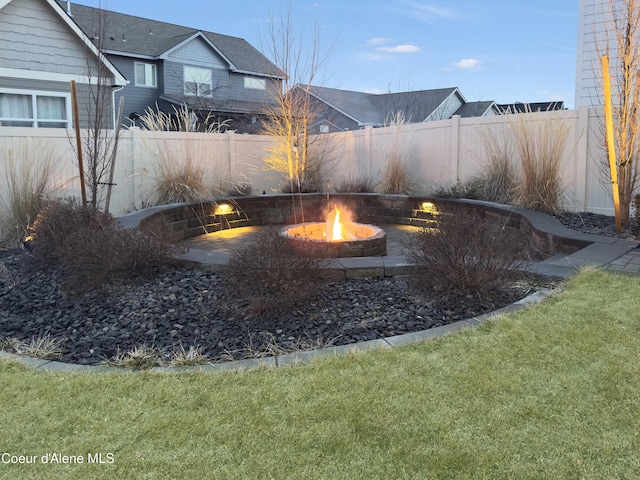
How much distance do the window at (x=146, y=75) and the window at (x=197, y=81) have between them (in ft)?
3.86

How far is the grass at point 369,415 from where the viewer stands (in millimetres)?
1691

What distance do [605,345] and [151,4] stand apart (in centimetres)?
2325

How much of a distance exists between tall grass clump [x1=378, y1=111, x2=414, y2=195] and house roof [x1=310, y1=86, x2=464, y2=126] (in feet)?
38.4

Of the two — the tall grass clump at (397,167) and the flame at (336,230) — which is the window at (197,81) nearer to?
the tall grass clump at (397,167)

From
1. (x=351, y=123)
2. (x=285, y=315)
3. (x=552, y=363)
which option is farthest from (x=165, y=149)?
(x=351, y=123)

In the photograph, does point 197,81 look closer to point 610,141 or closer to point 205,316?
point 610,141

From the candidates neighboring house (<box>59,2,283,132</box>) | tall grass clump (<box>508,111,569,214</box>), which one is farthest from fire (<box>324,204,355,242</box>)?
neighboring house (<box>59,2,283,132</box>)

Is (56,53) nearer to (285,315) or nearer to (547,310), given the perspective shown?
(285,315)

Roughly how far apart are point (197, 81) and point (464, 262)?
61.5 feet

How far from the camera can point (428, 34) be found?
615 inches

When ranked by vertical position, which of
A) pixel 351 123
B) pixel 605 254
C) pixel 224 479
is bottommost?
pixel 224 479

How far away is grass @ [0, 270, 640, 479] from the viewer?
1.69 metres

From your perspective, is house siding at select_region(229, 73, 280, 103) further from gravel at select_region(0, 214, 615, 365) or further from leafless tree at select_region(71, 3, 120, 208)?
gravel at select_region(0, 214, 615, 365)

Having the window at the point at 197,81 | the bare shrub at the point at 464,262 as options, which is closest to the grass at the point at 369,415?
the bare shrub at the point at 464,262
